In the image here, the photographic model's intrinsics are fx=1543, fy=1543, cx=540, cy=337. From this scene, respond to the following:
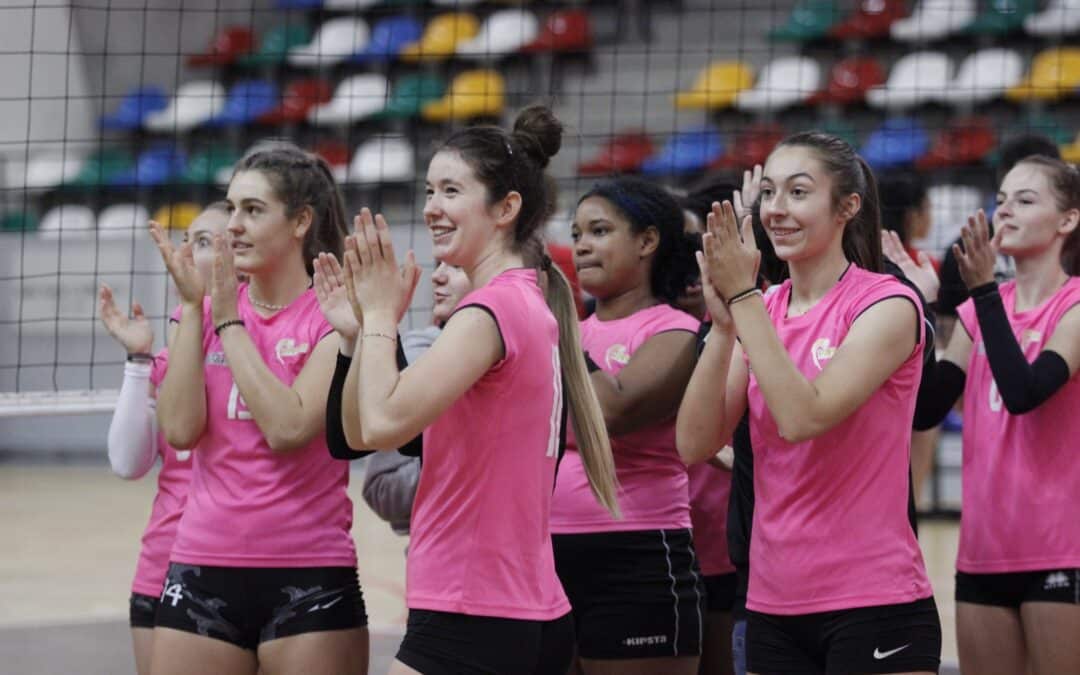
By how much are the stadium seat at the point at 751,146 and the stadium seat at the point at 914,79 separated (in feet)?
2.99

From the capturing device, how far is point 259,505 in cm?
354

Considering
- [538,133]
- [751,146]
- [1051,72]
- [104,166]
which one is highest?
[1051,72]

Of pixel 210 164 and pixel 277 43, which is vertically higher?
pixel 277 43

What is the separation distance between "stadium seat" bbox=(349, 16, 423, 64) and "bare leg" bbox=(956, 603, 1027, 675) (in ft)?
39.1

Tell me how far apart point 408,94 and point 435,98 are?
0.42m

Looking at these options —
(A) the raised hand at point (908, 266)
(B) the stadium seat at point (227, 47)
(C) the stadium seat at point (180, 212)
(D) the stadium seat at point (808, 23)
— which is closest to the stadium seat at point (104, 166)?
(C) the stadium seat at point (180, 212)

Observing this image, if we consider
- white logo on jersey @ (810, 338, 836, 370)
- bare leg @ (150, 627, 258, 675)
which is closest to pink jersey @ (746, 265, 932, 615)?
white logo on jersey @ (810, 338, 836, 370)

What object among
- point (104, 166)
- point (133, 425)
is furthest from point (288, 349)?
point (104, 166)

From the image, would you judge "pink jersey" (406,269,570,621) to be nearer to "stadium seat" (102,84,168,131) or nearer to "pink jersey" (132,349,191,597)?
"pink jersey" (132,349,191,597)

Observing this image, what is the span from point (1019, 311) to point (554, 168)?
9960mm

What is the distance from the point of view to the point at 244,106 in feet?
50.4

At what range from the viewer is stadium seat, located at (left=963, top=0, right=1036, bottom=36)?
13.1 m

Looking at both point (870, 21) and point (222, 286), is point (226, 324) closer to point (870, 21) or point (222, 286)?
point (222, 286)

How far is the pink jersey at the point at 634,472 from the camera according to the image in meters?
3.88
